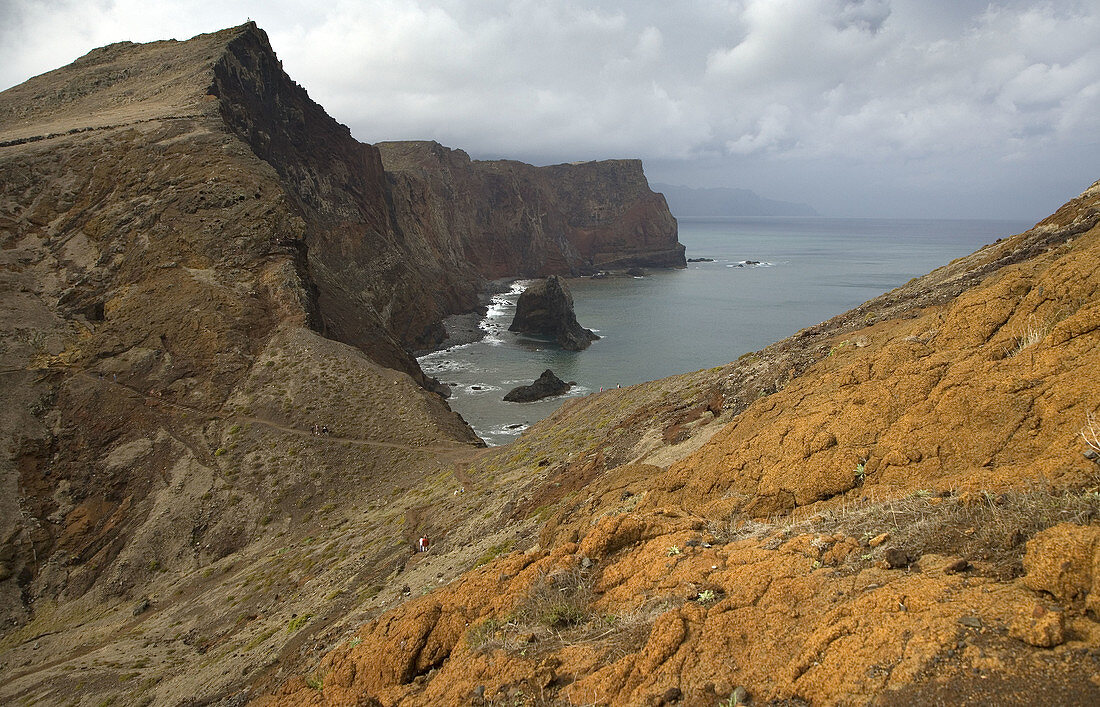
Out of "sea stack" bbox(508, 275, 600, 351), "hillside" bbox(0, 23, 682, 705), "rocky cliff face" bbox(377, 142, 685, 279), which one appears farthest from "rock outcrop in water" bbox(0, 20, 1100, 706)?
"rocky cliff face" bbox(377, 142, 685, 279)

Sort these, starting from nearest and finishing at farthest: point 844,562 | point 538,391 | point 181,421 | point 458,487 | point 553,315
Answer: point 844,562 < point 458,487 < point 181,421 < point 538,391 < point 553,315

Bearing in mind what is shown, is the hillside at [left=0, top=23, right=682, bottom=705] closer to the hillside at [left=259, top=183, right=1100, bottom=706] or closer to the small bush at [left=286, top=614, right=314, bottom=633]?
the small bush at [left=286, top=614, right=314, bottom=633]

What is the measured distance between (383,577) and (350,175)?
60.2 metres

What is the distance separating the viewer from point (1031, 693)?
357 centimetres

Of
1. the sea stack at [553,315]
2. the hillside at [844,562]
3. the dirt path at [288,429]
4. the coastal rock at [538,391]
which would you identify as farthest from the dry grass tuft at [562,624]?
the sea stack at [553,315]

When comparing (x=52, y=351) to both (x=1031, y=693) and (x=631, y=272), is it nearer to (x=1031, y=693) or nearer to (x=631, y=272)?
(x=1031, y=693)

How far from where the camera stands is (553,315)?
74250 millimetres

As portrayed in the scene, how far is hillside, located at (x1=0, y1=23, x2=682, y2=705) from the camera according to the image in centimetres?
1741

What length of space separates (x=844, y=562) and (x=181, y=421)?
29.8 meters

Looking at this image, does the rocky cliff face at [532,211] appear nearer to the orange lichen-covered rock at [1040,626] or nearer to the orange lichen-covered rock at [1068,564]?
the orange lichen-covered rock at [1068,564]

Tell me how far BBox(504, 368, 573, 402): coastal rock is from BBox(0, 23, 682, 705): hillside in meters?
7.78

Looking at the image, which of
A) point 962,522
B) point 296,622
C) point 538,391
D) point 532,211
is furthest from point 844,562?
point 532,211

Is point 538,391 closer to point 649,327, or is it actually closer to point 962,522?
point 649,327

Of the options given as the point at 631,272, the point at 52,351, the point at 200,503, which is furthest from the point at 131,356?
the point at 631,272
